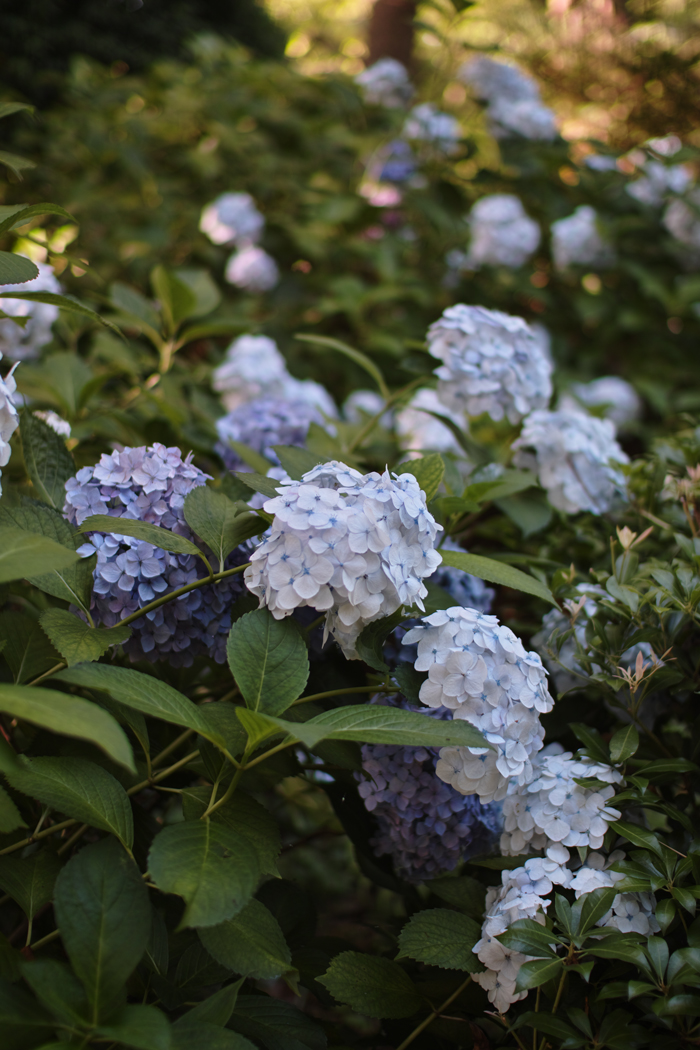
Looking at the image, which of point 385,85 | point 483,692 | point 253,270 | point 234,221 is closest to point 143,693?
point 483,692

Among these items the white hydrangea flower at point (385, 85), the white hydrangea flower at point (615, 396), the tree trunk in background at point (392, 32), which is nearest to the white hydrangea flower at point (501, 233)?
the white hydrangea flower at point (615, 396)

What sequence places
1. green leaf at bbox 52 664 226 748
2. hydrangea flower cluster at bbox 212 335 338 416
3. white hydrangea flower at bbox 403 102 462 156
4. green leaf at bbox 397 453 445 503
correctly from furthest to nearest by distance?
white hydrangea flower at bbox 403 102 462 156
hydrangea flower cluster at bbox 212 335 338 416
green leaf at bbox 397 453 445 503
green leaf at bbox 52 664 226 748

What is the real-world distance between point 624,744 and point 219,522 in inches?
22.1

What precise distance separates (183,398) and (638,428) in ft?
6.40

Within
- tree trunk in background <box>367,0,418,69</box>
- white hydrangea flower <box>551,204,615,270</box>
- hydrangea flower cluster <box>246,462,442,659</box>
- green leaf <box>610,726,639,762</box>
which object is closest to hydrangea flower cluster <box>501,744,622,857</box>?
green leaf <box>610,726,639,762</box>

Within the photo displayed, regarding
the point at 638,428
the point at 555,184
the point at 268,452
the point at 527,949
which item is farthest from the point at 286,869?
the point at 555,184

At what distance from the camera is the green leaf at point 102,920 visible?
0.64 metres

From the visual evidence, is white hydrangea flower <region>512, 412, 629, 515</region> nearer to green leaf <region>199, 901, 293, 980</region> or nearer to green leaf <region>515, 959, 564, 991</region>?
green leaf <region>515, 959, 564, 991</region>

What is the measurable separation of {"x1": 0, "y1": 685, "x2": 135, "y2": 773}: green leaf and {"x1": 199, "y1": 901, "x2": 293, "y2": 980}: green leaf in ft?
0.82

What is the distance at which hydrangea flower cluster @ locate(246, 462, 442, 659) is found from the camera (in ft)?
2.61

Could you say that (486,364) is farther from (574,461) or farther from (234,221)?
(234,221)

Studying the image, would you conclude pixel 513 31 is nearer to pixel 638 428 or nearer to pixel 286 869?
pixel 638 428

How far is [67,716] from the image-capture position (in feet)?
1.96

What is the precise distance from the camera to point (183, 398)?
174cm
